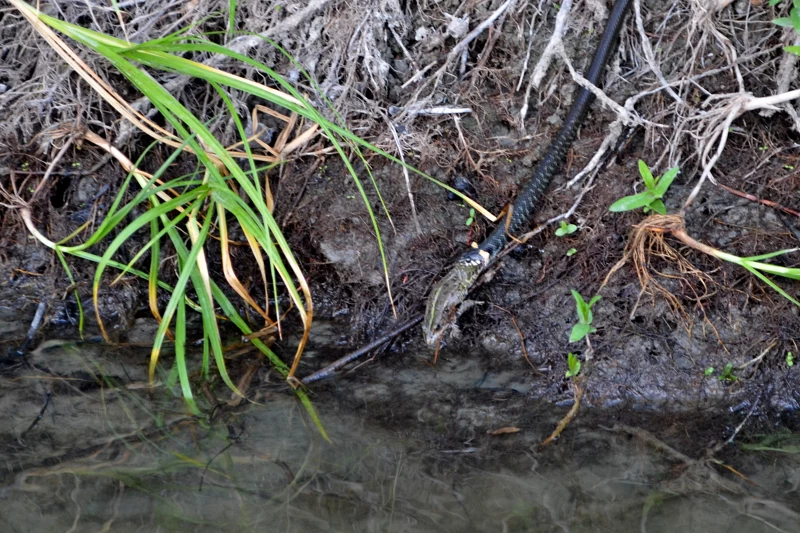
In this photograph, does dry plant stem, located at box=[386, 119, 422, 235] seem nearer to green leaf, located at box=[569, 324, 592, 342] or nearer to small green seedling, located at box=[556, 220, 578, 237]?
small green seedling, located at box=[556, 220, 578, 237]

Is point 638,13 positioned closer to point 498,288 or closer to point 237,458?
point 498,288

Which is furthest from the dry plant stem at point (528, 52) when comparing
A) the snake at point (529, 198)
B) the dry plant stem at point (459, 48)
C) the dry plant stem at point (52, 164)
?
the dry plant stem at point (52, 164)

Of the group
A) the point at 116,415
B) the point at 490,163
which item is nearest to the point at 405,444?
the point at 116,415

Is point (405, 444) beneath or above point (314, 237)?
beneath

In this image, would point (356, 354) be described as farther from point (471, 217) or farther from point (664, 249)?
point (664, 249)

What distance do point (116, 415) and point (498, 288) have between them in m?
1.85

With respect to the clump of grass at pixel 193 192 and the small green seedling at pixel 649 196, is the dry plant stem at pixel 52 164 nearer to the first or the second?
the clump of grass at pixel 193 192

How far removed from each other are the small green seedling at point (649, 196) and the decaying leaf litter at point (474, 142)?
231mm

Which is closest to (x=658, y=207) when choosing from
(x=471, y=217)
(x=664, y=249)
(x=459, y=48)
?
(x=664, y=249)

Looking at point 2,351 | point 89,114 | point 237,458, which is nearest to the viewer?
point 237,458

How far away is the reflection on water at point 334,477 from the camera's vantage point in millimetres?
2322

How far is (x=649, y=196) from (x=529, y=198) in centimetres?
60

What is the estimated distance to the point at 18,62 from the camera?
11.3 feet

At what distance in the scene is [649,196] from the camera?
9.58 feet
